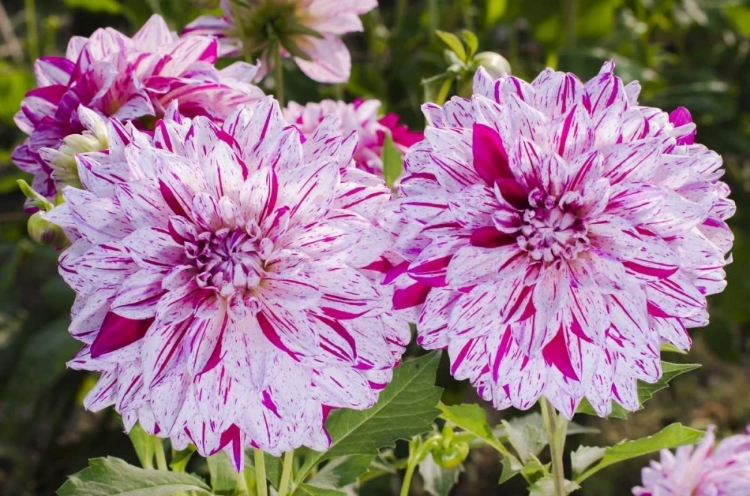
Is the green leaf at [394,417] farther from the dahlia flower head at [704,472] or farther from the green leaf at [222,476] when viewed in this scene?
the dahlia flower head at [704,472]

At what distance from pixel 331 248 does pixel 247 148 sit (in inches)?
2.9

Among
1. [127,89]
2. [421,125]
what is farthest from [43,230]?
[421,125]

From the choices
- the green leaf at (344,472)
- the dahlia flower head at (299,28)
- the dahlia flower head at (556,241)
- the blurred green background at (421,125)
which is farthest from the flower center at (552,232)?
the blurred green background at (421,125)

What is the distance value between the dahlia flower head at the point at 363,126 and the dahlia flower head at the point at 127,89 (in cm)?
10

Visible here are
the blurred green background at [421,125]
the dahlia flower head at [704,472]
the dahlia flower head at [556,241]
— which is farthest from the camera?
the blurred green background at [421,125]

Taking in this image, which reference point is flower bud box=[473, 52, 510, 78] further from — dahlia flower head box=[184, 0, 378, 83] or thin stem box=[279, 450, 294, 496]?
thin stem box=[279, 450, 294, 496]

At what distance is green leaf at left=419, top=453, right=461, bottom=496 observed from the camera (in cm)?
68

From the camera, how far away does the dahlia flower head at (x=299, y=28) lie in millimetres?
758

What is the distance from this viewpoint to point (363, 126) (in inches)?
29.0

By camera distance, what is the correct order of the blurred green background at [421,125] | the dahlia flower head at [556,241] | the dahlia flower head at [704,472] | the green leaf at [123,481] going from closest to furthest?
the dahlia flower head at [556,241], the green leaf at [123,481], the dahlia flower head at [704,472], the blurred green background at [421,125]

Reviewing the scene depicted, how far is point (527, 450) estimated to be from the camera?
61cm

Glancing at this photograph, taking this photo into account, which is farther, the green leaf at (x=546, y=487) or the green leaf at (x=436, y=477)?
the green leaf at (x=436, y=477)

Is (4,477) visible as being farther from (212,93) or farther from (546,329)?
(546,329)

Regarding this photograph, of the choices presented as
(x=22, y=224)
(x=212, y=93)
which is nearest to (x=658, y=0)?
(x=22, y=224)
